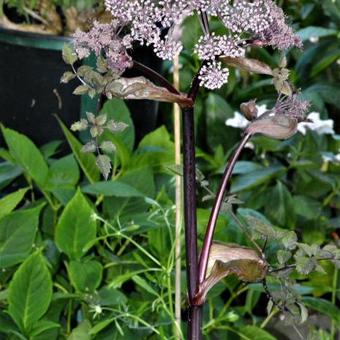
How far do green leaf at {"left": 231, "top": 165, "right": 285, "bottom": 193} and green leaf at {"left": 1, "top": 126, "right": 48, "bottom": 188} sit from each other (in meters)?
0.52

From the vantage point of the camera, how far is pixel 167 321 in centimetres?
140

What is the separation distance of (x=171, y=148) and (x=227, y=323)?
45 centimetres

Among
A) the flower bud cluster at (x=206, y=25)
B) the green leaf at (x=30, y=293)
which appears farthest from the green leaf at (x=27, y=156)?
the flower bud cluster at (x=206, y=25)

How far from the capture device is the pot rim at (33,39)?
2.09 meters

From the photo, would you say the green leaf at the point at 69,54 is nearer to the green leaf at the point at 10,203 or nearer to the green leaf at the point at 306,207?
the green leaf at the point at 10,203

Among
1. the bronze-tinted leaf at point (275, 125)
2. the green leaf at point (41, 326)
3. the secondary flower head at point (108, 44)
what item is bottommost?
the green leaf at point (41, 326)

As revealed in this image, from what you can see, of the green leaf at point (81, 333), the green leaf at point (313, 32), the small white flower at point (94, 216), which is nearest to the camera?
the green leaf at point (81, 333)

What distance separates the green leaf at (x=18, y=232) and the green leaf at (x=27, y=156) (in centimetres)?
22

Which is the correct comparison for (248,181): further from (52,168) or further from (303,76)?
(303,76)

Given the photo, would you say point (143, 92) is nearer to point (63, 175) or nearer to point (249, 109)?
point (249, 109)

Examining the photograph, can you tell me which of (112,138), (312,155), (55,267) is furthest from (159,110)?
(55,267)

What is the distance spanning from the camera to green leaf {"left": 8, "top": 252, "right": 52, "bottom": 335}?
134cm

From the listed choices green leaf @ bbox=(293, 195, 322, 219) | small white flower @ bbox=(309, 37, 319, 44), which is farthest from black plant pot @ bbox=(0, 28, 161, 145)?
small white flower @ bbox=(309, 37, 319, 44)

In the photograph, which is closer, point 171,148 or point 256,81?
point 171,148
